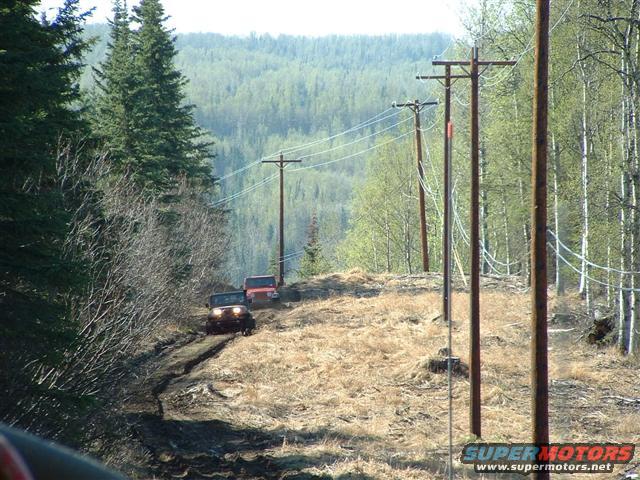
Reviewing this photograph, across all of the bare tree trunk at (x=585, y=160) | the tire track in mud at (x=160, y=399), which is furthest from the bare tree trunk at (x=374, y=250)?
the bare tree trunk at (x=585, y=160)

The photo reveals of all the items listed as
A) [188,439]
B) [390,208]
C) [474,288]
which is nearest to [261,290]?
[188,439]

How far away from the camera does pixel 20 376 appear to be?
496 inches

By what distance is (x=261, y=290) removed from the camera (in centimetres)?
4400

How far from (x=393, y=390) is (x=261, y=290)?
2256 centimetres

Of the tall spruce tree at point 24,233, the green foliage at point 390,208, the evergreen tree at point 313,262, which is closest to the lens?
the tall spruce tree at point 24,233

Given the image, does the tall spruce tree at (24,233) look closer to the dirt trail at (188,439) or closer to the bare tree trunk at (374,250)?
the dirt trail at (188,439)

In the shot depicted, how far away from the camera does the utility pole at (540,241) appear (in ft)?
38.5

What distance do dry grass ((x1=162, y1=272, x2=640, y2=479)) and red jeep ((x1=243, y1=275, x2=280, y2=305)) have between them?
9.70 meters

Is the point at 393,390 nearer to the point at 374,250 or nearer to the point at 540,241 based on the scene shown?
the point at 540,241

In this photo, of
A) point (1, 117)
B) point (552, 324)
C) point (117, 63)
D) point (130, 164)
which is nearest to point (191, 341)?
point (130, 164)

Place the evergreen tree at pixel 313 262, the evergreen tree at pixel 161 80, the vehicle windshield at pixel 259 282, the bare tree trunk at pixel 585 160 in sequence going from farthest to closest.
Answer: the evergreen tree at pixel 313 262 → the vehicle windshield at pixel 259 282 → the evergreen tree at pixel 161 80 → the bare tree trunk at pixel 585 160

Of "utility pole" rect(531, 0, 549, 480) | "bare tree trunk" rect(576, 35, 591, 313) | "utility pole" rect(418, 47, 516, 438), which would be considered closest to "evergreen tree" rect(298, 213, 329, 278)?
"bare tree trunk" rect(576, 35, 591, 313)

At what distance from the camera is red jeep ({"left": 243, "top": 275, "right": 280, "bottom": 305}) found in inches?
1718

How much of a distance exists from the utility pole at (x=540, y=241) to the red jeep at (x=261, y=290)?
32.1m
